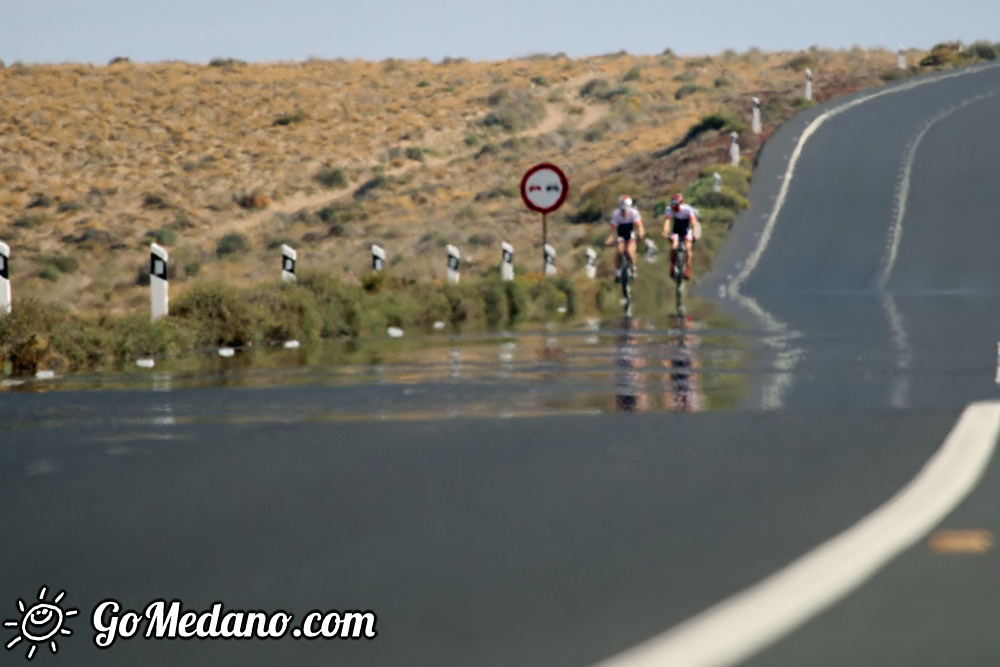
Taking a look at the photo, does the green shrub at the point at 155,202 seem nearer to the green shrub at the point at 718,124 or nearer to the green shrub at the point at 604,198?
the green shrub at the point at 604,198

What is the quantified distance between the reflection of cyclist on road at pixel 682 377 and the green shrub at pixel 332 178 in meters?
77.6

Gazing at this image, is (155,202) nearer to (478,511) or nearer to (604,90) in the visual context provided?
(604,90)

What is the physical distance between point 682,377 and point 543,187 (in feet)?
65.2

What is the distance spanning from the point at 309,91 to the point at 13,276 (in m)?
61.5

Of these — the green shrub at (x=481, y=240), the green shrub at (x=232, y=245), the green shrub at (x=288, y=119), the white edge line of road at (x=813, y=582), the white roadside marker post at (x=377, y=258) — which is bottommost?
the green shrub at (x=232, y=245)

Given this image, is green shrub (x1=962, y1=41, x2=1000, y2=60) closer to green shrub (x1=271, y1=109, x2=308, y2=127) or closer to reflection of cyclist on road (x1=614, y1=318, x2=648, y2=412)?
green shrub (x1=271, y1=109, x2=308, y2=127)

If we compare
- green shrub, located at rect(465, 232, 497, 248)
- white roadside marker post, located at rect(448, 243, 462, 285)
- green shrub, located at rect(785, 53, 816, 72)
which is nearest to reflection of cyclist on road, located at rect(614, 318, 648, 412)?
white roadside marker post, located at rect(448, 243, 462, 285)

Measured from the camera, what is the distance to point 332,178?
102 m

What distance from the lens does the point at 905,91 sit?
91.9 m

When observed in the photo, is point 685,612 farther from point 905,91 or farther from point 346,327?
point 905,91

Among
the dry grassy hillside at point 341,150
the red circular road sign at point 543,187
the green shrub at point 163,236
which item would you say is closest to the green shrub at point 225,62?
the dry grassy hillside at point 341,150

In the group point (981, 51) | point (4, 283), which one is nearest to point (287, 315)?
point (4, 283)

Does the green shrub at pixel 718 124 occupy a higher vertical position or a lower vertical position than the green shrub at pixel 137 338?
higher

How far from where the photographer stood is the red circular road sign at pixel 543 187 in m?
38.0
